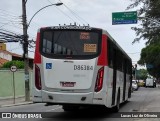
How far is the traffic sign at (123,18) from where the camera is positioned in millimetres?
34469

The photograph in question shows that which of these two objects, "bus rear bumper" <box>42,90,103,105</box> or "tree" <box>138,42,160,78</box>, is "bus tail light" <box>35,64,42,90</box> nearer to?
"bus rear bumper" <box>42,90,103,105</box>

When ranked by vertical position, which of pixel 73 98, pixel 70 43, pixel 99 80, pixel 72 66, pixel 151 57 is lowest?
pixel 151 57

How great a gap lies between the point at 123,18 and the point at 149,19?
219 inches

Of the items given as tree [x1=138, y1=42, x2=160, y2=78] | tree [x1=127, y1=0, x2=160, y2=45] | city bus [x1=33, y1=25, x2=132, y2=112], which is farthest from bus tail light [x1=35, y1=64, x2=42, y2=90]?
tree [x1=138, y1=42, x2=160, y2=78]

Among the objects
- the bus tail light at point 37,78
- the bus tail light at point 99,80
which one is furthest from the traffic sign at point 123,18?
the bus tail light at point 37,78

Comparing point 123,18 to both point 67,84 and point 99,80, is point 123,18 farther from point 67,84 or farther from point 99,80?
A: point 67,84

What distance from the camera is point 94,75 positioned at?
15.9 m

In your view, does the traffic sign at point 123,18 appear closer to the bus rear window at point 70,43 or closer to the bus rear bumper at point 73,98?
the bus rear window at point 70,43

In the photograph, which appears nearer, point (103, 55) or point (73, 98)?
point (73, 98)

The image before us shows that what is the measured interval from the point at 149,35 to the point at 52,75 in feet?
57.1

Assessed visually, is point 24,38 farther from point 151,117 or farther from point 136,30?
point 151,117

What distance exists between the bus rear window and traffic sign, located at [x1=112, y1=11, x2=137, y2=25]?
1852 centimetres

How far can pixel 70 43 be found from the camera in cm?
1625

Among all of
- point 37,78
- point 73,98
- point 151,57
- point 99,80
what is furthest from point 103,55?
point 151,57
